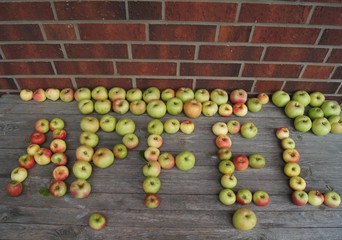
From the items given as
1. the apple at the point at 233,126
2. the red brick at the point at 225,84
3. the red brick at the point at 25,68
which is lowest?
the apple at the point at 233,126

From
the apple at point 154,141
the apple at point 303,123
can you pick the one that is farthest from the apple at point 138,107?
the apple at point 303,123

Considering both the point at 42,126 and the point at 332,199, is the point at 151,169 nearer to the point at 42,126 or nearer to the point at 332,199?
the point at 42,126

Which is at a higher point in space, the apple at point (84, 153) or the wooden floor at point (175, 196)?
the apple at point (84, 153)

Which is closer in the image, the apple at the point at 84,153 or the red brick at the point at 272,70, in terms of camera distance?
the apple at the point at 84,153

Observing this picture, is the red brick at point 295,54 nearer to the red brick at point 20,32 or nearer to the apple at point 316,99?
the apple at point 316,99

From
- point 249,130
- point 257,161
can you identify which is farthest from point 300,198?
point 249,130

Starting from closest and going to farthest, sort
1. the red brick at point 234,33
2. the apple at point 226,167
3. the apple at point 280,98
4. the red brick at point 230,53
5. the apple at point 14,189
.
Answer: the apple at point 14,189 → the apple at point 226,167 → the red brick at point 234,33 → the red brick at point 230,53 → the apple at point 280,98

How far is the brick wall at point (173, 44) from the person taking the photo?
5.67 ft

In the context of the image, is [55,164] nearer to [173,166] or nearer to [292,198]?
[173,166]

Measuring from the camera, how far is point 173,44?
1.90m

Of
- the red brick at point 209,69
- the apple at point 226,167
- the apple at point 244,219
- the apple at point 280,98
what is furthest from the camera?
the apple at point 280,98

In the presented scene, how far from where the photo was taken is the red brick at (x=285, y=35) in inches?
72.2

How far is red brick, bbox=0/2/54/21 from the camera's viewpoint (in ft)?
5.57

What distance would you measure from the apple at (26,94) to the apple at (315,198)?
2.09 m
